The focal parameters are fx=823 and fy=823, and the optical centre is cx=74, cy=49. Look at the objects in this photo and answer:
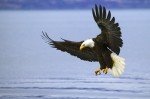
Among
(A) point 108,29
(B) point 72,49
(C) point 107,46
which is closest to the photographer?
(A) point 108,29

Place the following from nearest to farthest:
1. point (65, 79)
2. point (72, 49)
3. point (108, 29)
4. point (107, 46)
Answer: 1. point (108, 29)
2. point (107, 46)
3. point (72, 49)
4. point (65, 79)

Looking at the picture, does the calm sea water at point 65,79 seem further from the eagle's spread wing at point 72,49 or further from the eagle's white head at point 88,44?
the eagle's white head at point 88,44

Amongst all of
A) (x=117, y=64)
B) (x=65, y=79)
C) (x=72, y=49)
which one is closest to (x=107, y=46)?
(x=117, y=64)

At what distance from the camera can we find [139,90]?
56.3 feet

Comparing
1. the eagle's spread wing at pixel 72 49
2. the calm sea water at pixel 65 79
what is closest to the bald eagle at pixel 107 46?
the eagle's spread wing at pixel 72 49

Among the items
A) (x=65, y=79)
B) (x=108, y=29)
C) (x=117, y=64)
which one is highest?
(x=108, y=29)

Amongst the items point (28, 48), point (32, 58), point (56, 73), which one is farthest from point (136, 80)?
point (28, 48)

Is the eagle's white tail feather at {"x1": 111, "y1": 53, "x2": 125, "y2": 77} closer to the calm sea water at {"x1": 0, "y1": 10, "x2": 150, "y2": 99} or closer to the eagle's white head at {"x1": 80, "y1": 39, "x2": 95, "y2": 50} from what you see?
the eagle's white head at {"x1": 80, "y1": 39, "x2": 95, "y2": 50}

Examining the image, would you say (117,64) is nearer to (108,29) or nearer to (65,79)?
(108,29)

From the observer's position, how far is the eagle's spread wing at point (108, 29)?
38.7 ft

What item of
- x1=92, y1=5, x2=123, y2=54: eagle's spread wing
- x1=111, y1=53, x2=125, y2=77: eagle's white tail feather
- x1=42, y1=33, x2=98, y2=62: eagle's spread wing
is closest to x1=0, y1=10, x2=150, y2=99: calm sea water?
x1=42, y1=33, x2=98, y2=62: eagle's spread wing

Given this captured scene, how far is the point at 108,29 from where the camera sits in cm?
1217

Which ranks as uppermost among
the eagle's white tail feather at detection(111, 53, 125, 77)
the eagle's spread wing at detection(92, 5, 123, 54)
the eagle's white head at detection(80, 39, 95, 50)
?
the eagle's spread wing at detection(92, 5, 123, 54)

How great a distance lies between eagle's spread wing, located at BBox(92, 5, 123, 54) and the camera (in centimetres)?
1178
